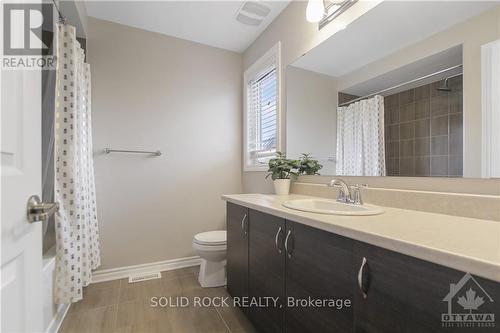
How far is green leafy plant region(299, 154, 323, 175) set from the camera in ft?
5.97

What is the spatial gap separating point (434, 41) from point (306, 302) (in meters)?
1.28

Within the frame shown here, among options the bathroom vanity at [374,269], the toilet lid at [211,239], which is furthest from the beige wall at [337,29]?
the toilet lid at [211,239]

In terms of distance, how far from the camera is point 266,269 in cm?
130

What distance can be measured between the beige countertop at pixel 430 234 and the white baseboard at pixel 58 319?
1527 mm

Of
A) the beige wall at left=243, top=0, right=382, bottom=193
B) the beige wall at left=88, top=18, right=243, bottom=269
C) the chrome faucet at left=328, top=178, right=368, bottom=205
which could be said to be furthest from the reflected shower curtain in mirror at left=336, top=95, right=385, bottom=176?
the beige wall at left=88, top=18, right=243, bottom=269

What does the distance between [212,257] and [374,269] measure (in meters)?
1.54

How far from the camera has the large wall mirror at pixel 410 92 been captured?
3.16ft

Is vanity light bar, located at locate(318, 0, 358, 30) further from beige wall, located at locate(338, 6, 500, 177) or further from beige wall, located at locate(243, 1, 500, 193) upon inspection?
beige wall, located at locate(338, 6, 500, 177)

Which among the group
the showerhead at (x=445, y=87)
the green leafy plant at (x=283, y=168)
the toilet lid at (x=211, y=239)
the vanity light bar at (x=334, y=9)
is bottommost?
the toilet lid at (x=211, y=239)

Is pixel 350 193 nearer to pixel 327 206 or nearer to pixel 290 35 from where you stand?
pixel 327 206

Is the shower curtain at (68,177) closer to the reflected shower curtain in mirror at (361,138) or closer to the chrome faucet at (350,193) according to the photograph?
the chrome faucet at (350,193)

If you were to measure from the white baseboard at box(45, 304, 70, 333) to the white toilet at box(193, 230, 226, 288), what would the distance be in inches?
36.3

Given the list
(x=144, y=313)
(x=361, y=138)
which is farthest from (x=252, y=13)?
(x=144, y=313)

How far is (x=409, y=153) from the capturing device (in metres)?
1.21
